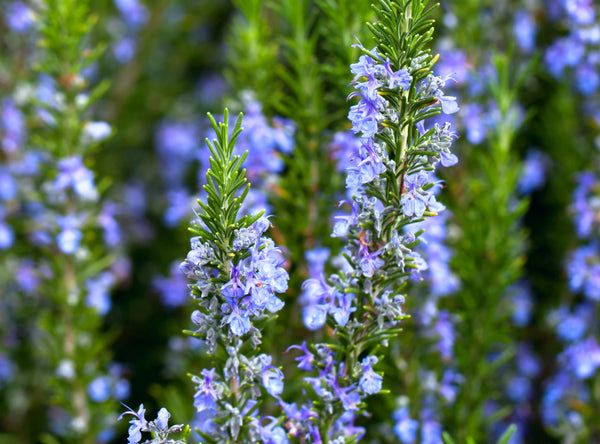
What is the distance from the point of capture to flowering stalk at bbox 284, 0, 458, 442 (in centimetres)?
114

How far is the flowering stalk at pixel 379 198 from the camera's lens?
1.14 meters

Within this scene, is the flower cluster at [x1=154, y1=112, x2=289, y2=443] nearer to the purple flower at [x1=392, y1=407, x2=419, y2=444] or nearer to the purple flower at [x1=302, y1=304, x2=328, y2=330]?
the purple flower at [x1=302, y1=304, x2=328, y2=330]

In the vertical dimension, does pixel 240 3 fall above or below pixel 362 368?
above

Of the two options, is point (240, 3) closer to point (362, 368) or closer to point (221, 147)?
point (221, 147)

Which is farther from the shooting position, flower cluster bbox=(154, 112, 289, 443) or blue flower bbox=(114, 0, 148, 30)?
blue flower bbox=(114, 0, 148, 30)

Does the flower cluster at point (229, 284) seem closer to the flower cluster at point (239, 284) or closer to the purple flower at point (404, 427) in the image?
the flower cluster at point (239, 284)

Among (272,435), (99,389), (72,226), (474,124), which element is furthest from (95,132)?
(474,124)

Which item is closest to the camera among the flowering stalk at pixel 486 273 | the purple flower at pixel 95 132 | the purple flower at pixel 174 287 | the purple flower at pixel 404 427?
the purple flower at pixel 404 427

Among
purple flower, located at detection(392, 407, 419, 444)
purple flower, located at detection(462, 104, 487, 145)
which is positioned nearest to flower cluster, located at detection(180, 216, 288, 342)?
purple flower, located at detection(392, 407, 419, 444)

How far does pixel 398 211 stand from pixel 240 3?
1.34 metres

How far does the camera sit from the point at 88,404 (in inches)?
84.8

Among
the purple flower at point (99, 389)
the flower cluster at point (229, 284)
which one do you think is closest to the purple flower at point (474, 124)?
the flower cluster at point (229, 284)

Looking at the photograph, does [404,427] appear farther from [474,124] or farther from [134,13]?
[134,13]

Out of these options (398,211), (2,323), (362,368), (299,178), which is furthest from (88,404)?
(398,211)
